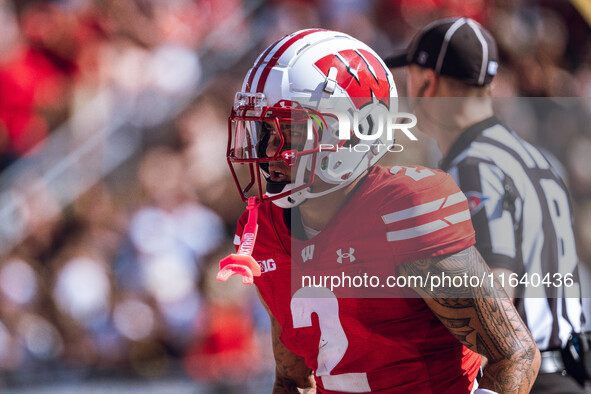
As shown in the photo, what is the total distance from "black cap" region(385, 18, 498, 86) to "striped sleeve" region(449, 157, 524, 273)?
591mm

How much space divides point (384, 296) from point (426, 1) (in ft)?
15.5

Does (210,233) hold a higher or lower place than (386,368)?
higher

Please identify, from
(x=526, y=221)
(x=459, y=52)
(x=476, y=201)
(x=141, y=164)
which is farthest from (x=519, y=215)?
(x=141, y=164)

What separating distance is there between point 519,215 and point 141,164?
383 cm

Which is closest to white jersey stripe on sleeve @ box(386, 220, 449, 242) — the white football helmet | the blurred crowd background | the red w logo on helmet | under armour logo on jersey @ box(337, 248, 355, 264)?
under armour logo on jersey @ box(337, 248, 355, 264)

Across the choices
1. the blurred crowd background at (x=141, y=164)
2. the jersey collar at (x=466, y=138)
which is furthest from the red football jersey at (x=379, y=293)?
the blurred crowd background at (x=141, y=164)

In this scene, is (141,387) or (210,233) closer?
(141,387)

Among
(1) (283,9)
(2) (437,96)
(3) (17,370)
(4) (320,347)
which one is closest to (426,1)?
(1) (283,9)

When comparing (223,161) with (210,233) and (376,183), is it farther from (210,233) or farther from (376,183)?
(376,183)

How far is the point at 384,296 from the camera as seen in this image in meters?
1.78

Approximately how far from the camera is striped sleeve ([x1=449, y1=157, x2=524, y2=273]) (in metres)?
2.39

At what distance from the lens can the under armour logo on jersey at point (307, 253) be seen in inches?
75.9

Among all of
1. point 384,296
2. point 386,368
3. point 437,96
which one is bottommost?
point 386,368

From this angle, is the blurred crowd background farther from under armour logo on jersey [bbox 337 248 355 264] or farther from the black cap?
under armour logo on jersey [bbox 337 248 355 264]
